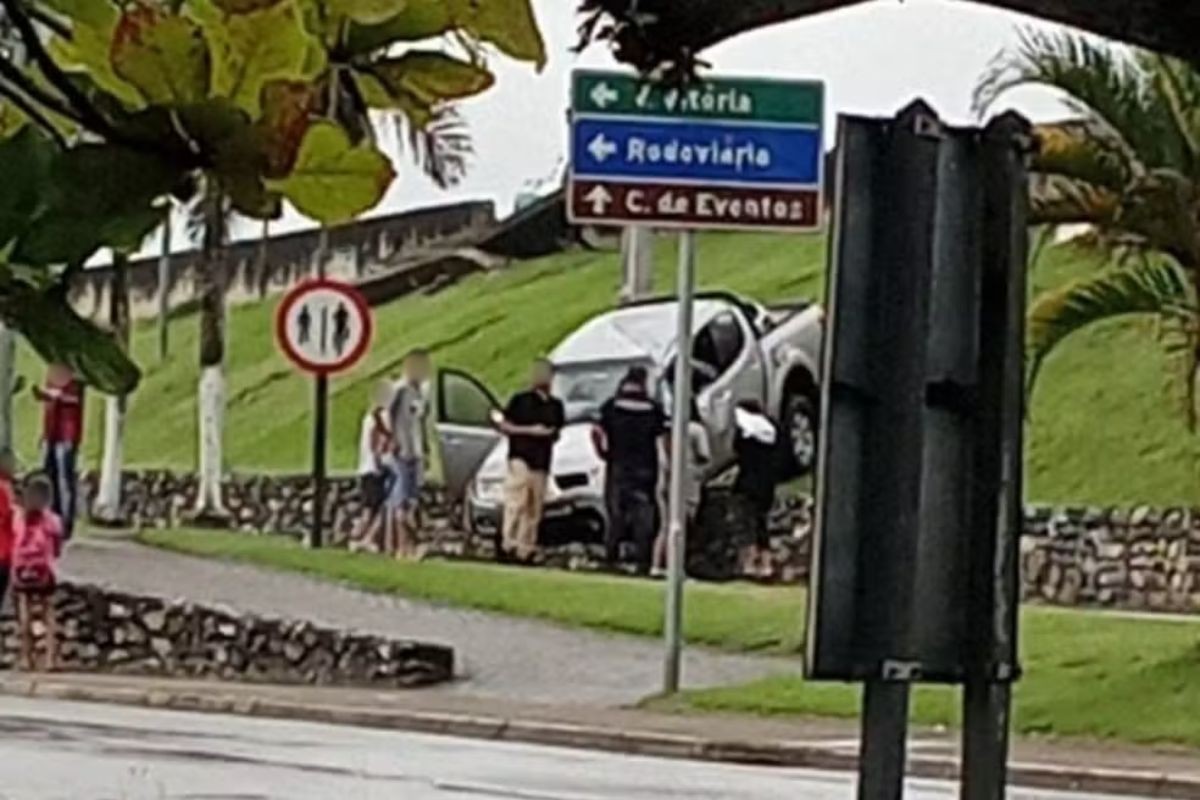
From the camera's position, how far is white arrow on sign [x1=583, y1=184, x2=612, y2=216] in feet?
64.3

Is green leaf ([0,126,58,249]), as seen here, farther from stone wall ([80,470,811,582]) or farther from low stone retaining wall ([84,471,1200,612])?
low stone retaining wall ([84,471,1200,612])

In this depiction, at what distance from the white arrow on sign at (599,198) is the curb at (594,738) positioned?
2977mm

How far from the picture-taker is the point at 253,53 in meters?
2.36

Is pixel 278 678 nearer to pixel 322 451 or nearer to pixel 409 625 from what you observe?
pixel 409 625

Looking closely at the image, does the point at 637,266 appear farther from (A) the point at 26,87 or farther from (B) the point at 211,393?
(A) the point at 26,87

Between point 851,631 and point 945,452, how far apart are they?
34 centimetres

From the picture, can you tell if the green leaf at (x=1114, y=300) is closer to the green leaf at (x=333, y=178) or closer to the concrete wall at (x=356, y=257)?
the green leaf at (x=333, y=178)

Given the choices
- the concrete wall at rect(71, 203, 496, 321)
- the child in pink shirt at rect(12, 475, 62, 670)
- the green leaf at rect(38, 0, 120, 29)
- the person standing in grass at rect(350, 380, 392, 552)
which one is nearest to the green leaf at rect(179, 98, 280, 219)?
the green leaf at rect(38, 0, 120, 29)

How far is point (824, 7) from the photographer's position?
11.8ft

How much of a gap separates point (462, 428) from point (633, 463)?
4.58 meters

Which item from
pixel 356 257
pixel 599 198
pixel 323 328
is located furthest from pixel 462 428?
pixel 356 257

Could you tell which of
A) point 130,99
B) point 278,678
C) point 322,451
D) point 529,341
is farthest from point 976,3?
point 529,341

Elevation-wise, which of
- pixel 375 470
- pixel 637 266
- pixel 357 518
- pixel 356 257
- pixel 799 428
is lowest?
pixel 357 518

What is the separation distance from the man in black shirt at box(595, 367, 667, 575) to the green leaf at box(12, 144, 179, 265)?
2527 cm
